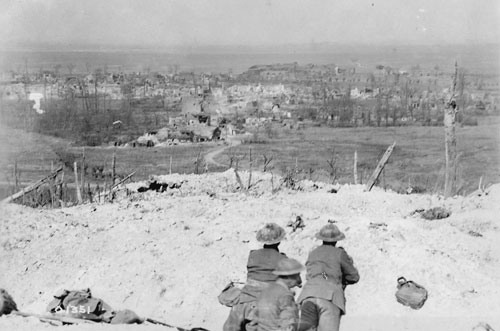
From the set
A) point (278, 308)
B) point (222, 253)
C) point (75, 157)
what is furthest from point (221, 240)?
point (75, 157)

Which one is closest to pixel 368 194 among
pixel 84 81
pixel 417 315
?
pixel 417 315

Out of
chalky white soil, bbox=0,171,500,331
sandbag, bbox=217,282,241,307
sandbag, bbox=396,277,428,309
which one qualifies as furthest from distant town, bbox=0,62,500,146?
sandbag, bbox=396,277,428,309

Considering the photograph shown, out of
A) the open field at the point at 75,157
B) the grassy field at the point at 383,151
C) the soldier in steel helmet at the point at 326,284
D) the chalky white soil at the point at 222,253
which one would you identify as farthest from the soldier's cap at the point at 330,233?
the grassy field at the point at 383,151

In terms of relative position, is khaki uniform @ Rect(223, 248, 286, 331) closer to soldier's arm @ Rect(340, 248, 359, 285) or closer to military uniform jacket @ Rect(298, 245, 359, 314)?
military uniform jacket @ Rect(298, 245, 359, 314)

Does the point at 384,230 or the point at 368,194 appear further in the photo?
the point at 368,194

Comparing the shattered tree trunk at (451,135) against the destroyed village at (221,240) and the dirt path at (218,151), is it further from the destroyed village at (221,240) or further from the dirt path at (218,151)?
the dirt path at (218,151)

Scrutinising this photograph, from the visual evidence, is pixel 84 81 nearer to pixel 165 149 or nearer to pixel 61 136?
pixel 61 136
